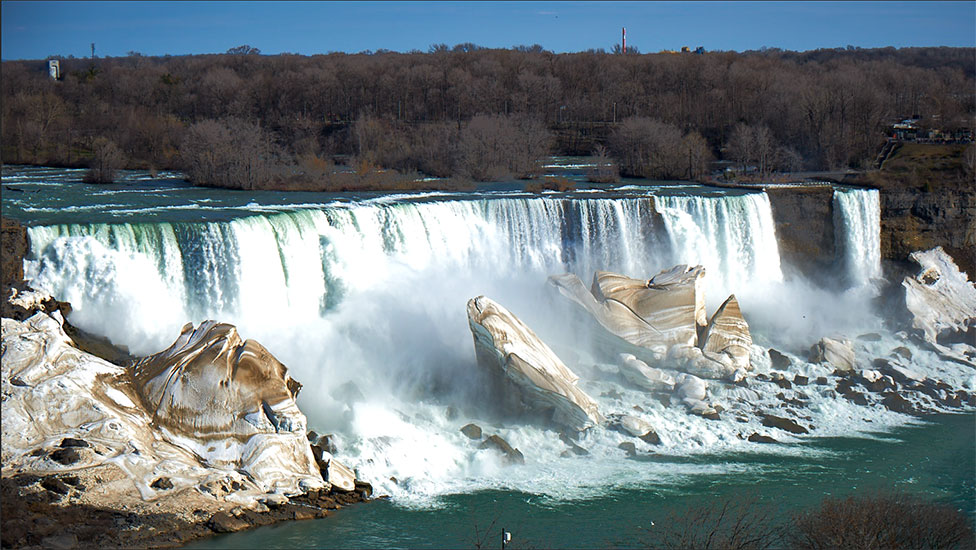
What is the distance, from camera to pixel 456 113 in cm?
5775

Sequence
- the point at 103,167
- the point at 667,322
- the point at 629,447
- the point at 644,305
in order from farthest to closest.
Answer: the point at 103,167, the point at 644,305, the point at 667,322, the point at 629,447

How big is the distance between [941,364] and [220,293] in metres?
17.0

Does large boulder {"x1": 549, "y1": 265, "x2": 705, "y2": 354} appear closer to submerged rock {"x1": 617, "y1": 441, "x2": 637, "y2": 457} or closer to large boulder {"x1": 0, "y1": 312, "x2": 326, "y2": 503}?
submerged rock {"x1": 617, "y1": 441, "x2": 637, "y2": 457}

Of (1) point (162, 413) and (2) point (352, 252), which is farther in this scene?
(2) point (352, 252)

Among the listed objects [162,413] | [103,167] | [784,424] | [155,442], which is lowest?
[784,424]

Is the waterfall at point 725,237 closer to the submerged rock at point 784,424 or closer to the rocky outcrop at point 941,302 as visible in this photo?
the rocky outcrop at point 941,302

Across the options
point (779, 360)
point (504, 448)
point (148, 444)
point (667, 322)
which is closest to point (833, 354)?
point (779, 360)

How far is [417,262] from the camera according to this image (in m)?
24.9

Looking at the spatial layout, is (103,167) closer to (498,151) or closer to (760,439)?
(498,151)

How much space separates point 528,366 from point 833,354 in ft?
28.6

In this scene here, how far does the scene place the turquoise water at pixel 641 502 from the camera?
14742mm

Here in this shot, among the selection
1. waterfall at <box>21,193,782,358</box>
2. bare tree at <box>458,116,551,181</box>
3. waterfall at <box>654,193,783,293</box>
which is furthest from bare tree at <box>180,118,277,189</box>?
waterfall at <box>654,193,783,293</box>

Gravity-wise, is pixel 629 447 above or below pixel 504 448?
below

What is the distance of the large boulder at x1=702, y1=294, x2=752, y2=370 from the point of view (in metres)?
23.4
